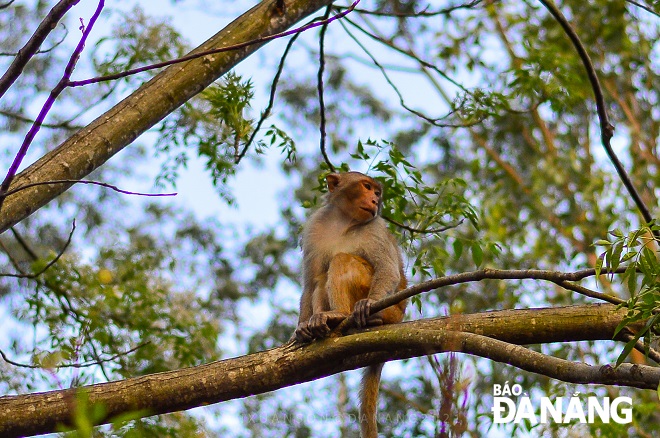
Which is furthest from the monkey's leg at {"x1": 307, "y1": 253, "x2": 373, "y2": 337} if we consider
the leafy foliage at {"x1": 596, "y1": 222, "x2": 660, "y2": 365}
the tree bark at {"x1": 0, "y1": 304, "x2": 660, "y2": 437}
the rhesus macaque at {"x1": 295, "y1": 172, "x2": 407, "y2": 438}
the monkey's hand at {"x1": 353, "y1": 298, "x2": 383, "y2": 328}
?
the leafy foliage at {"x1": 596, "y1": 222, "x2": 660, "y2": 365}

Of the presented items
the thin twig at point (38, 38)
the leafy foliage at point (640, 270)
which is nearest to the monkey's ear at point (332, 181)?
the leafy foliage at point (640, 270)

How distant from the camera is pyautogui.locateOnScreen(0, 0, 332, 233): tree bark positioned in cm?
515

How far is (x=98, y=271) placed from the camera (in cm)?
1025

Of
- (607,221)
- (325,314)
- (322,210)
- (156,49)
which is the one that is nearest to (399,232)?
(322,210)

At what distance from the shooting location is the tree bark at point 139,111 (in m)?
5.15

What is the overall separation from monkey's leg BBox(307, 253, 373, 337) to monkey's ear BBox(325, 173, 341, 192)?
1.10 m

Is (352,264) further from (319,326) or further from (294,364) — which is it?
(294,364)

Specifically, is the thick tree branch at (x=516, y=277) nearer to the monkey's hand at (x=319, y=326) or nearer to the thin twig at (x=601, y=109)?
the monkey's hand at (x=319, y=326)

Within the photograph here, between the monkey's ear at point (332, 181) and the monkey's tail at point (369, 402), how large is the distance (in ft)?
7.05

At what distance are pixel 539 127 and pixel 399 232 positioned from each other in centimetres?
1146

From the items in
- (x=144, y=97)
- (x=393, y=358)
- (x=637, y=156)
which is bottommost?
(x=393, y=358)

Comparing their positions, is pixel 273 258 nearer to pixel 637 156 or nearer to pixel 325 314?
pixel 637 156

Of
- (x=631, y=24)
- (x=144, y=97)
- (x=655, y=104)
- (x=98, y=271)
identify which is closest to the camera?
(x=144, y=97)

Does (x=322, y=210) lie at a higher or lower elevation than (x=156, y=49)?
lower
